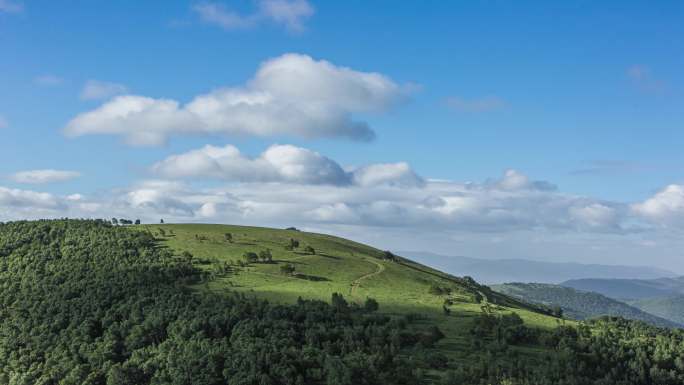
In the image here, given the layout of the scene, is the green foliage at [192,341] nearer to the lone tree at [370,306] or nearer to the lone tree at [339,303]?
the lone tree at [339,303]

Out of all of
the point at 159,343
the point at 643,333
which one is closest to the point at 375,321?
the point at 159,343

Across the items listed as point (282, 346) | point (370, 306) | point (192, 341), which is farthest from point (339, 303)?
point (192, 341)

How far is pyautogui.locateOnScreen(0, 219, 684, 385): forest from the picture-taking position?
135500 millimetres

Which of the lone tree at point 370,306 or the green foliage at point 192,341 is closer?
the green foliage at point 192,341

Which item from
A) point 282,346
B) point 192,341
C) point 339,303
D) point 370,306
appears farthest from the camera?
point 370,306

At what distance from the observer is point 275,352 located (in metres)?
139

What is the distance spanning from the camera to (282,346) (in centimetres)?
14450

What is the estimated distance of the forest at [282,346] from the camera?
136 m

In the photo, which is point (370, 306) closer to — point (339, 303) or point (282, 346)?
point (339, 303)

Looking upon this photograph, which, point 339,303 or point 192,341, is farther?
point 339,303

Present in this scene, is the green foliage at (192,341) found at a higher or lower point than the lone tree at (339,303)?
lower

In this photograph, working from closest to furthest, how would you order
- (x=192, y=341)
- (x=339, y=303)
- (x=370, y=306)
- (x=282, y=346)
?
1. (x=282, y=346)
2. (x=192, y=341)
3. (x=339, y=303)
4. (x=370, y=306)

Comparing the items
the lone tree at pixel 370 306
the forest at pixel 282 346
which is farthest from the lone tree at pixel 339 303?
the lone tree at pixel 370 306

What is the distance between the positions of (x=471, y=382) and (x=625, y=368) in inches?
2134
